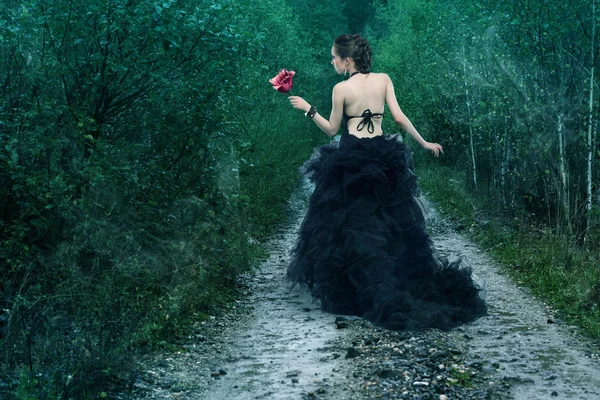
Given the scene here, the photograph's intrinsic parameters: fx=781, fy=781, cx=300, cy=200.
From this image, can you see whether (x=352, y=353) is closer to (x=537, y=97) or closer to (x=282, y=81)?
(x=282, y=81)

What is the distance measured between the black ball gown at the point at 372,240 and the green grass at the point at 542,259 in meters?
0.97

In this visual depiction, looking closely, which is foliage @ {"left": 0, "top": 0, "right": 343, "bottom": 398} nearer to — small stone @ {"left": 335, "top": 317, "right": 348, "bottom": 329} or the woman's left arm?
the woman's left arm

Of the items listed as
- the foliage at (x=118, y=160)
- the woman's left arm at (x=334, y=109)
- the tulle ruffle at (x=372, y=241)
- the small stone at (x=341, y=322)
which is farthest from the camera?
the woman's left arm at (x=334, y=109)

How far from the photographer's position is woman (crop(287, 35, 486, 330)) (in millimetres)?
7215

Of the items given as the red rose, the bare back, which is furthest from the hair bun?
the red rose

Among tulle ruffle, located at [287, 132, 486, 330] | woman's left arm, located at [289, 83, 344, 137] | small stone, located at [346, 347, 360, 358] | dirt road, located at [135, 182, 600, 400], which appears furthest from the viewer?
woman's left arm, located at [289, 83, 344, 137]

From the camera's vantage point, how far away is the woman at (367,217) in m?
7.21

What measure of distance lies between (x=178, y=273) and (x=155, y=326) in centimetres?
135

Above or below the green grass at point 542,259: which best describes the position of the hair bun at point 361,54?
above

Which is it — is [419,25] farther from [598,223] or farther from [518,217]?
[598,223]

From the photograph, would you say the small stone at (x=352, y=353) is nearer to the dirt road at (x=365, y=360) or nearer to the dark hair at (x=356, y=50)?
the dirt road at (x=365, y=360)

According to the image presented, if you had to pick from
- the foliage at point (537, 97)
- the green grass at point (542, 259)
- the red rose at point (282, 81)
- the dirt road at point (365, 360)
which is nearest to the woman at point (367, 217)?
the red rose at point (282, 81)

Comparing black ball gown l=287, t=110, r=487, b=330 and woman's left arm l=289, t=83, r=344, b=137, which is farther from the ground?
woman's left arm l=289, t=83, r=344, b=137

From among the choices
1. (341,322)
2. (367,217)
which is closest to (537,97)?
(367,217)
